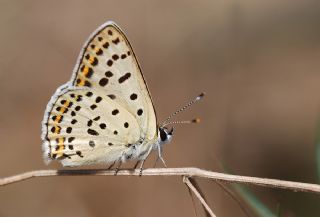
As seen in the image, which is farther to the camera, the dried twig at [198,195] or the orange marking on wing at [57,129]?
the orange marking on wing at [57,129]

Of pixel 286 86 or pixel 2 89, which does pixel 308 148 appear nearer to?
pixel 286 86

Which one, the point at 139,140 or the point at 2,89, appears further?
the point at 2,89

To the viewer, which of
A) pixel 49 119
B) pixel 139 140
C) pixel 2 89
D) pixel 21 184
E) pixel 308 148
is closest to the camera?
pixel 49 119

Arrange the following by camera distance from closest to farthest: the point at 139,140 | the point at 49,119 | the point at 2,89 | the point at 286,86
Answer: the point at 49,119 → the point at 139,140 → the point at 2,89 → the point at 286,86

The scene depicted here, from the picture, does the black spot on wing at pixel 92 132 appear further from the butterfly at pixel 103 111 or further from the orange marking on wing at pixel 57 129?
the orange marking on wing at pixel 57 129

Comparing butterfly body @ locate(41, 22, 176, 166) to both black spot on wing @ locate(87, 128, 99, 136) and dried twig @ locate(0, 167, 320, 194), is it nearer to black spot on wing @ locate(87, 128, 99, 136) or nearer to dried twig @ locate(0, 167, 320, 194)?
black spot on wing @ locate(87, 128, 99, 136)

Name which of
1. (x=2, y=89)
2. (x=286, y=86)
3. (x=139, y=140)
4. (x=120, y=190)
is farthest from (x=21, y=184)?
(x=286, y=86)

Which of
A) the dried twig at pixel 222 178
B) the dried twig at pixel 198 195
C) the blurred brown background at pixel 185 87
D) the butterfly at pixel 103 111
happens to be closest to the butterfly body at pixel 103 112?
the butterfly at pixel 103 111
